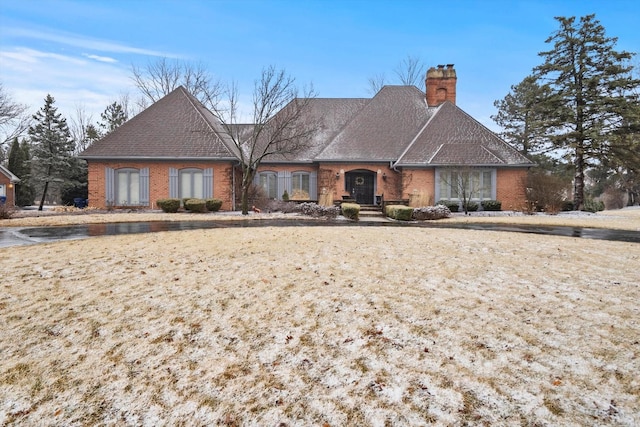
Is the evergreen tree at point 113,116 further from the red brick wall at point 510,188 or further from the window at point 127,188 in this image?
the red brick wall at point 510,188

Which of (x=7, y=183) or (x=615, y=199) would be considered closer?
(x=7, y=183)

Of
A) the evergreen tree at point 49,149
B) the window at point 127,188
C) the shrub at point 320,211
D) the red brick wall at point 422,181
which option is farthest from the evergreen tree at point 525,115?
the evergreen tree at point 49,149

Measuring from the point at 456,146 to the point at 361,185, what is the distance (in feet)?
20.3

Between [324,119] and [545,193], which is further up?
[324,119]

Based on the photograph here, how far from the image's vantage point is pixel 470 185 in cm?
2186

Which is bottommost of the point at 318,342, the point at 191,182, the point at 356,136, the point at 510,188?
the point at 318,342

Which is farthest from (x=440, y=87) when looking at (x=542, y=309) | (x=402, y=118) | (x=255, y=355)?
(x=255, y=355)

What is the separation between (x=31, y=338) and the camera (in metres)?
3.86

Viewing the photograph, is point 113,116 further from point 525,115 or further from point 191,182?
point 525,115

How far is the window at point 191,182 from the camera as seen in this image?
22016 millimetres

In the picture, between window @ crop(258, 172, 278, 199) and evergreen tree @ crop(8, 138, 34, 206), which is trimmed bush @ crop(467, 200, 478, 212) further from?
evergreen tree @ crop(8, 138, 34, 206)

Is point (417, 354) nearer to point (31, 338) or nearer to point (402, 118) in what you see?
point (31, 338)

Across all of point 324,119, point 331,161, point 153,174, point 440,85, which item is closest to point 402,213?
point 331,161

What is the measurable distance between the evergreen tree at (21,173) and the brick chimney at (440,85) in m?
35.2
